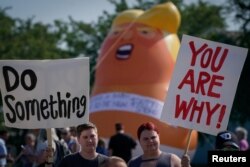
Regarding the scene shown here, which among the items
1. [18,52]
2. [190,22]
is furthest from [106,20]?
[18,52]

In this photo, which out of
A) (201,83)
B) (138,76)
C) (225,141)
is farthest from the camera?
(138,76)

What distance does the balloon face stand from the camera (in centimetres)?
2228

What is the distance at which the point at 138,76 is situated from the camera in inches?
876

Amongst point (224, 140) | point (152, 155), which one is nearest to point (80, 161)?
point (152, 155)

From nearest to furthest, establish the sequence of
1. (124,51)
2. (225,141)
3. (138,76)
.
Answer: (225,141) < (138,76) < (124,51)

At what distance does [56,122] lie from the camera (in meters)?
8.08

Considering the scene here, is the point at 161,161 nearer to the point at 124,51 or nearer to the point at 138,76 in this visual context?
the point at 138,76

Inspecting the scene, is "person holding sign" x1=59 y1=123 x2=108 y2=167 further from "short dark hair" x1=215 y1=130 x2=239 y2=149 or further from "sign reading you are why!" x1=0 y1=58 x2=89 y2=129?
"short dark hair" x1=215 y1=130 x2=239 y2=149

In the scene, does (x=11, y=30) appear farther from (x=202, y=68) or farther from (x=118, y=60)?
(x=202, y=68)

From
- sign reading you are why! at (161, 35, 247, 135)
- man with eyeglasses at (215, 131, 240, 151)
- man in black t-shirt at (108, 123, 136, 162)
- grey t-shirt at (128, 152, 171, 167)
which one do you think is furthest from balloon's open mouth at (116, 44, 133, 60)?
man with eyeglasses at (215, 131, 240, 151)

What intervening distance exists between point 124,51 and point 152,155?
1498cm

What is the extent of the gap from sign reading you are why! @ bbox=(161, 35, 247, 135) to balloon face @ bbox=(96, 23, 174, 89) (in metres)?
13.8

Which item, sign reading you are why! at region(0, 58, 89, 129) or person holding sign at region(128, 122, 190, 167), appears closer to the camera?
person holding sign at region(128, 122, 190, 167)

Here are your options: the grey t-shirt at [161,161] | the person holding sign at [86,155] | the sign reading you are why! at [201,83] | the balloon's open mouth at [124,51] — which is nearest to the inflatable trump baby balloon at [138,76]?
the balloon's open mouth at [124,51]
